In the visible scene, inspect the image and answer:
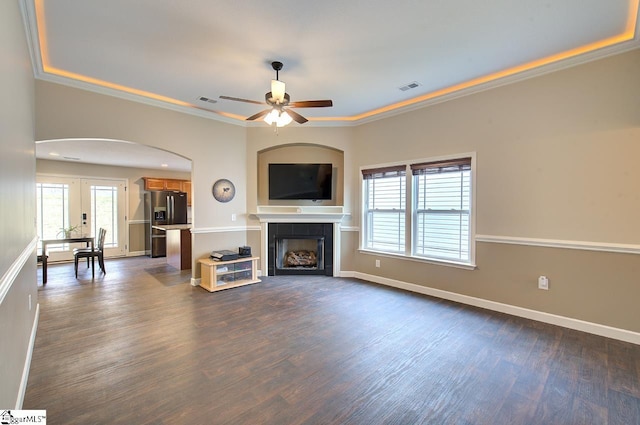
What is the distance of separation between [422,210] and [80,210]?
318 inches

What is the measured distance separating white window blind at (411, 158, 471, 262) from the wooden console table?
8.96 ft

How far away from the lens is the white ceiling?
2297mm

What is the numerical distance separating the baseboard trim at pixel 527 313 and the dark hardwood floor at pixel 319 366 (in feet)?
0.43

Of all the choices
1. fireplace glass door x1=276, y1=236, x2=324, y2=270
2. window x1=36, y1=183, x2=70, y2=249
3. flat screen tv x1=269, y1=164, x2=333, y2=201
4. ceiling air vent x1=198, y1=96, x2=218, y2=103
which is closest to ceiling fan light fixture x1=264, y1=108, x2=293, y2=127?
ceiling air vent x1=198, y1=96, x2=218, y2=103

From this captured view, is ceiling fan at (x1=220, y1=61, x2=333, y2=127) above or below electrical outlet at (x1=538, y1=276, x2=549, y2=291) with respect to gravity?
above

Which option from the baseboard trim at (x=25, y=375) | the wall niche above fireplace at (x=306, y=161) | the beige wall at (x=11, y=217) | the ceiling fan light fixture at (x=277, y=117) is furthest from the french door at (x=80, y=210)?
the ceiling fan light fixture at (x=277, y=117)

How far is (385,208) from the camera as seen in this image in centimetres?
477

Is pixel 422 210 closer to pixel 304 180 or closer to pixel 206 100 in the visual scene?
pixel 304 180

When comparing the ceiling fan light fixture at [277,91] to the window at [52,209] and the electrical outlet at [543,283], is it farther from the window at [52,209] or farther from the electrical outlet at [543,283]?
the window at [52,209]

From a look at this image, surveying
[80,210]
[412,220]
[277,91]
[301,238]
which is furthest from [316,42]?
[80,210]

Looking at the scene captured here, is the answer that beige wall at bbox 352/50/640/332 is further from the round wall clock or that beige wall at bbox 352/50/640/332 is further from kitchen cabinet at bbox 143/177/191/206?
kitchen cabinet at bbox 143/177/191/206

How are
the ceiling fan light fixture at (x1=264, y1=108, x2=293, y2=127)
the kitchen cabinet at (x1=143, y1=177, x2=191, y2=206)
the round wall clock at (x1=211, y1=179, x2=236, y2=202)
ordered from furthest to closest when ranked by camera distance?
the kitchen cabinet at (x1=143, y1=177, x2=191, y2=206)
the round wall clock at (x1=211, y1=179, x2=236, y2=202)
the ceiling fan light fixture at (x1=264, y1=108, x2=293, y2=127)

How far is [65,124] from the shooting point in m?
3.47

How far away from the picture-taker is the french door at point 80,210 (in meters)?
6.61
